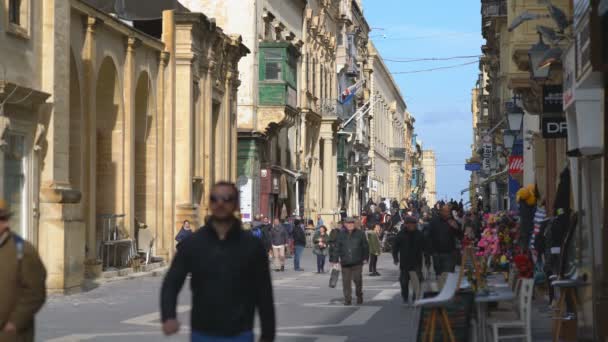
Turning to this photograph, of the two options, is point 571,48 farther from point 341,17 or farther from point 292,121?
point 341,17

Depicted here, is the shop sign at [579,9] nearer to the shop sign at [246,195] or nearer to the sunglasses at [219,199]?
the sunglasses at [219,199]

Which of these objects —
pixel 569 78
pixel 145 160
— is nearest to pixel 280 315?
pixel 569 78

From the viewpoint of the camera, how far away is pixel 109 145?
32.9 m

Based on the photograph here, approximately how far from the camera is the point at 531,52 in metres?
21.8

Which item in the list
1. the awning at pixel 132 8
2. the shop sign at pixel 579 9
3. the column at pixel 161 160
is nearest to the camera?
the shop sign at pixel 579 9

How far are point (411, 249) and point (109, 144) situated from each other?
1164cm

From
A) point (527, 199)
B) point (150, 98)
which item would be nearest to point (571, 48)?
point (527, 199)

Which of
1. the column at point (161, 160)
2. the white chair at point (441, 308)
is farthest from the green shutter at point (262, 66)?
the white chair at point (441, 308)

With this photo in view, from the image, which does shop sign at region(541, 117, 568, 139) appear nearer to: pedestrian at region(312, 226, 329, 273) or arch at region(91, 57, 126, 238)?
arch at region(91, 57, 126, 238)

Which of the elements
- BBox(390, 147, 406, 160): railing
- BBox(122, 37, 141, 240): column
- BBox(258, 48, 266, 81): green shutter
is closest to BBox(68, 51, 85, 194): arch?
BBox(122, 37, 141, 240): column

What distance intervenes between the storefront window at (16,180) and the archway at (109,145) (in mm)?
7098

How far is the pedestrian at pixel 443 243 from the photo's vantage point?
24.5 m

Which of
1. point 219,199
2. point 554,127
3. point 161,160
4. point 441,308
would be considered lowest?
point 441,308

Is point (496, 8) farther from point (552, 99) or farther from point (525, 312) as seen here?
point (525, 312)
